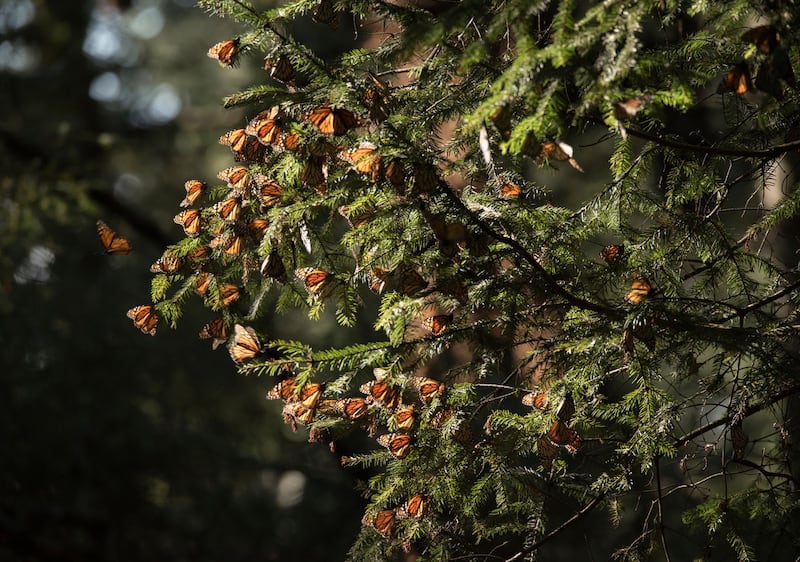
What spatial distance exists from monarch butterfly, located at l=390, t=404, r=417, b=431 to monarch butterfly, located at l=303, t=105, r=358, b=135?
826 millimetres

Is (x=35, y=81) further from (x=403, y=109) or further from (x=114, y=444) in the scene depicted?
(x=403, y=109)

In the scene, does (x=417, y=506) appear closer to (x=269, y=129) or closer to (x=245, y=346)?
(x=245, y=346)

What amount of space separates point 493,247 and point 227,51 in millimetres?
860

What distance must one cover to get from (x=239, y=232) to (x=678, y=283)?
1238 mm

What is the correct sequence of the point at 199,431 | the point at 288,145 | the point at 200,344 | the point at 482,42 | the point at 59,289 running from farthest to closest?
the point at 200,344 < the point at 199,431 < the point at 59,289 < the point at 288,145 < the point at 482,42

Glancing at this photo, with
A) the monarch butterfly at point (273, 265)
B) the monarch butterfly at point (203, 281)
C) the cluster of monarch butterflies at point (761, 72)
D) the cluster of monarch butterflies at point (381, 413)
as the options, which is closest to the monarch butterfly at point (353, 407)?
the cluster of monarch butterflies at point (381, 413)

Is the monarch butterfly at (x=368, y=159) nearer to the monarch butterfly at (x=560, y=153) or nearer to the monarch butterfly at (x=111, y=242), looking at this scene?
the monarch butterfly at (x=560, y=153)

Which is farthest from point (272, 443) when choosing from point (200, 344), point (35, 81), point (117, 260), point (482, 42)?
point (482, 42)

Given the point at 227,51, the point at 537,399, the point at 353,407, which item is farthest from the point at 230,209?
the point at 537,399

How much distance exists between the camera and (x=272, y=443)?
9.48 metres

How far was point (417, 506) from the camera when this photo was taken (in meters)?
2.18

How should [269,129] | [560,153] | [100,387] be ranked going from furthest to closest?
[100,387], [269,129], [560,153]

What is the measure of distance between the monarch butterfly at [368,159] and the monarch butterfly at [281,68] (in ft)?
1.13

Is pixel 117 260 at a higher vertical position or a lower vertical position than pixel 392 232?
higher
